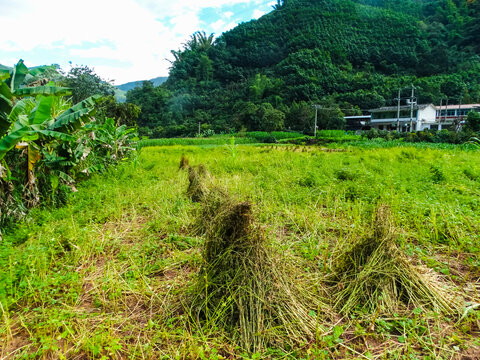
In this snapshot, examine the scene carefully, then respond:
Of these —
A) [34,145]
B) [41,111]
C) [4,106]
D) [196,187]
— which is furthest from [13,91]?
[196,187]

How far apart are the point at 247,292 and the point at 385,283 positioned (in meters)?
1.20

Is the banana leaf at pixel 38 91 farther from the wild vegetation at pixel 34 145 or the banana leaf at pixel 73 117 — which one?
the banana leaf at pixel 73 117

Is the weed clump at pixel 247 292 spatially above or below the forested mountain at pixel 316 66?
below

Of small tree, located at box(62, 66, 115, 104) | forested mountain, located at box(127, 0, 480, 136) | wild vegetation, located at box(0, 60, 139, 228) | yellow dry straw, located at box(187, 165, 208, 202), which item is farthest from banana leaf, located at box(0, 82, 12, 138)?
forested mountain, located at box(127, 0, 480, 136)

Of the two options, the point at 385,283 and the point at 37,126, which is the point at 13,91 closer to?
the point at 37,126

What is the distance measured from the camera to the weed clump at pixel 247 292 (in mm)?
2156

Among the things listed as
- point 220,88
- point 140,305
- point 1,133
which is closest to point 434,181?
point 140,305

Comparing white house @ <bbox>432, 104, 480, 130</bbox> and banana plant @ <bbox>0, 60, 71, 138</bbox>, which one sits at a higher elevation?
white house @ <bbox>432, 104, 480, 130</bbox>

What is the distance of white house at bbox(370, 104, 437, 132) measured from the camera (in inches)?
1674

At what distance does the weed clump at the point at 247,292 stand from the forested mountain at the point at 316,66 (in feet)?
130

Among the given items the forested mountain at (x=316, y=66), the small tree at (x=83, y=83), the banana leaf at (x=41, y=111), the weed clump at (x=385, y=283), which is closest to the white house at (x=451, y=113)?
the forested mountain at (x=316, y=66)

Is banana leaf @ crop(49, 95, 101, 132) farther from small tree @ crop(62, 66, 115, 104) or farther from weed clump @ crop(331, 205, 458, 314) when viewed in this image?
small tree @ crop(62, 66, 115, 104)

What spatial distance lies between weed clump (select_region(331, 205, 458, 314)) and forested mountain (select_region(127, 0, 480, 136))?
39.2 m

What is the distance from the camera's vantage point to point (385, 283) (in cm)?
253
